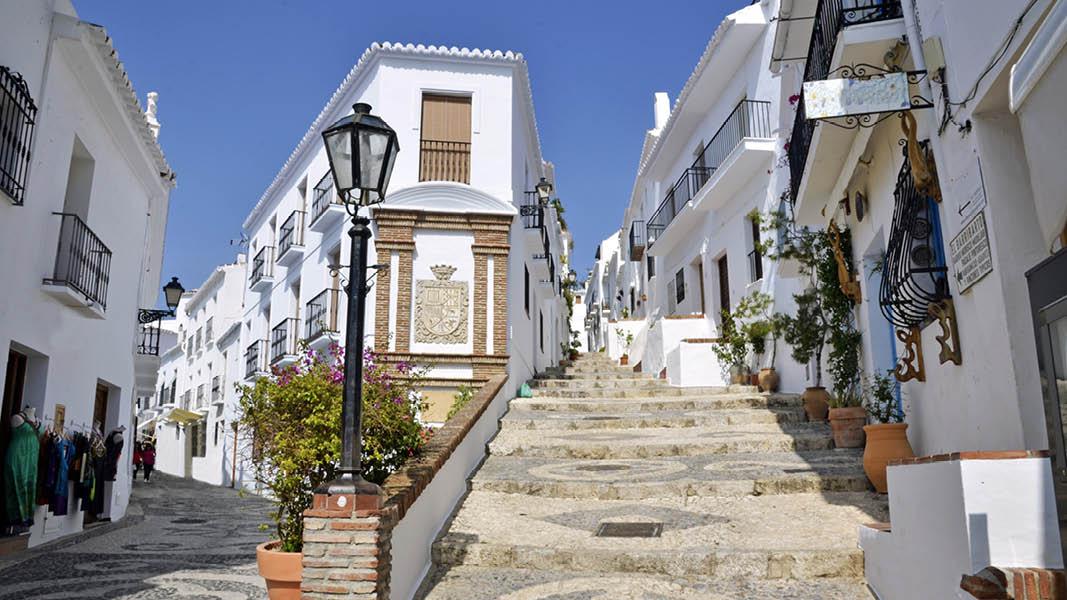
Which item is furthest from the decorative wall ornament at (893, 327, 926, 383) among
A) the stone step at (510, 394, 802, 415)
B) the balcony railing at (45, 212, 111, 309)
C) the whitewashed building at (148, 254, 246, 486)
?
the whitewashed building at (148, 254, 246, 486)

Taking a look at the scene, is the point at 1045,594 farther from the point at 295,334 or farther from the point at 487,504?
the point at 295,334

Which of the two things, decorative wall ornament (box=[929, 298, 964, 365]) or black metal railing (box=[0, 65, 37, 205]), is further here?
black metal railing (box=[0, 65, 37, 205])

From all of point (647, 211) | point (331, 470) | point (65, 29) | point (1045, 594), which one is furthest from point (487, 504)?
point (647, 211)

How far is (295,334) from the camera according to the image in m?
18.3

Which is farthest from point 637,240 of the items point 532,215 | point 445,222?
point 445,222

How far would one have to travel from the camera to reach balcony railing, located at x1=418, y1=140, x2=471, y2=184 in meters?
14.6

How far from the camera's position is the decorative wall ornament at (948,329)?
544 centimetres

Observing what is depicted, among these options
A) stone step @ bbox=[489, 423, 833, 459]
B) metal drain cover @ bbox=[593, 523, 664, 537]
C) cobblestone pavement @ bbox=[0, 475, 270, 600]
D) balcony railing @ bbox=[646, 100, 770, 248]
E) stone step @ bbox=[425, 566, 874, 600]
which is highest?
balcony railing @ bbox=[646, 100, 770, 248]

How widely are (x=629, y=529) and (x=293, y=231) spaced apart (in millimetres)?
14832

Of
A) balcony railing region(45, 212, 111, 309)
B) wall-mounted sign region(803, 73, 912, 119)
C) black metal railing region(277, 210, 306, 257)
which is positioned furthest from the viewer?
black metal railing region(277, 210, 306, 257)

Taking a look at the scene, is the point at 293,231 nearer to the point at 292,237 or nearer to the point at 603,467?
the point at 292,237

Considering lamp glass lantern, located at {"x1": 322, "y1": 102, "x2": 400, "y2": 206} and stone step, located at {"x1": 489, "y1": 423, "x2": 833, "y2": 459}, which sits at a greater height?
lamp glass lantern, located at {"x1": 322, "y1": 102, "x2": 400, "y2": 206}

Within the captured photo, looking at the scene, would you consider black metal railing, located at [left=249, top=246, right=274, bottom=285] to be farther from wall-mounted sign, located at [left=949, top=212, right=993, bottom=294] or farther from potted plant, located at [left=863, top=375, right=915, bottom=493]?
wall-mounted sign, located at [left=949, top=212, right=993, bottom=294]

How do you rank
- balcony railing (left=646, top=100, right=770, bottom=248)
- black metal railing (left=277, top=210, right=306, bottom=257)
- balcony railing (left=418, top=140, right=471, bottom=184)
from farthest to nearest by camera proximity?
black metal railing (left=277, top=210, right=306, bottom=257)
balcony railing (left=418, top=140, right=471, bottom=184)
balcony railing (left=646, top=100, right=770, bottom=248)
